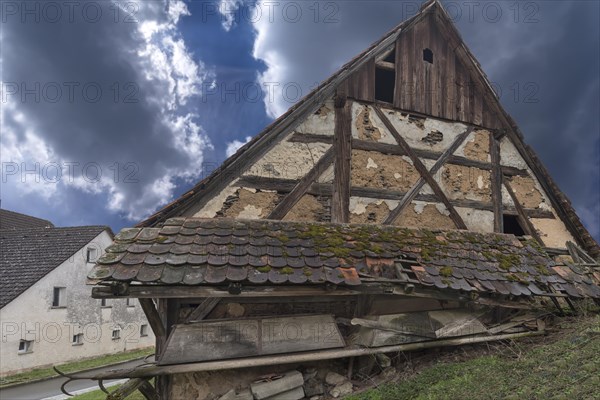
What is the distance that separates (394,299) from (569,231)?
18.2 feet

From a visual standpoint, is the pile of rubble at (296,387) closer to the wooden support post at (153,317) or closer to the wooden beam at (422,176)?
the wooden support post at (153,317)

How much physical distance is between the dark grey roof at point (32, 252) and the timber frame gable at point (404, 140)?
54.8 ft

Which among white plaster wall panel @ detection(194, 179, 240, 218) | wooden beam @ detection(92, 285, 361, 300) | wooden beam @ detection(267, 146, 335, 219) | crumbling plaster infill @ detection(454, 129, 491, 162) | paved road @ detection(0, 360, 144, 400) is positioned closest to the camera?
wooden beam @ detection(92, 285, 361, 300)

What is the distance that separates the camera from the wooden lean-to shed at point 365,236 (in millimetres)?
5148

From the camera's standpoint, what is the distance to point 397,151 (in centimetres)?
765

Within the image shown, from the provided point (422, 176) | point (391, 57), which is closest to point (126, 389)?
point (422, 176)

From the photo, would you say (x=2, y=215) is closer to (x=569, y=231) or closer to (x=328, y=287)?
(x=328, y=287)

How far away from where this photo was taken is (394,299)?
20.0ft

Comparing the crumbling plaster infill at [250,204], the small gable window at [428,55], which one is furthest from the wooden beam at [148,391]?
the small gable window at [428,55]

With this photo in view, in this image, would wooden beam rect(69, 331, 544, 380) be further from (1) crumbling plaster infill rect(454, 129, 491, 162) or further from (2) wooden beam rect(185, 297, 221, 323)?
(1) crumbling plaster infill rect(454, 129, 491, 162)

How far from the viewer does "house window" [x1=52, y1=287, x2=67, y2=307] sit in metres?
19.8

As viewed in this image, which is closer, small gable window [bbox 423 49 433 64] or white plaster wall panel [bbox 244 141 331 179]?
white plaster wall panel [bbox 244 141 331 179]

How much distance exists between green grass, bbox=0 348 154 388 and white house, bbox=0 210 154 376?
1.30 feet

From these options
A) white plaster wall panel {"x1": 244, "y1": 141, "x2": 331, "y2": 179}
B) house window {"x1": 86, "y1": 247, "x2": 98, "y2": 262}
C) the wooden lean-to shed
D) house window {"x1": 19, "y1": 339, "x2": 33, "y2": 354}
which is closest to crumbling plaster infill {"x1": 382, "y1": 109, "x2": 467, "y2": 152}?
the wooden lean-to shed
